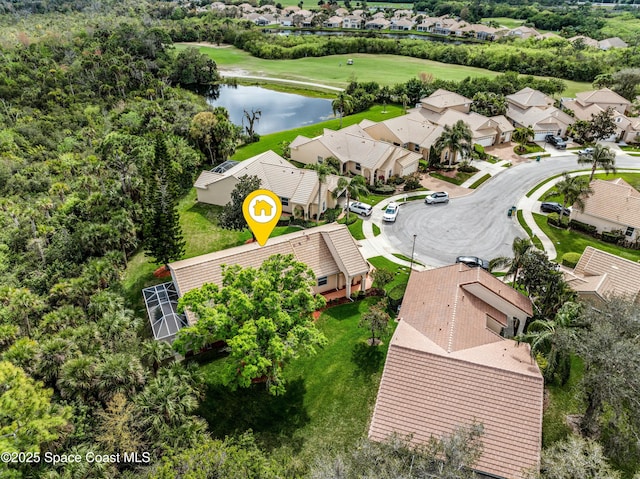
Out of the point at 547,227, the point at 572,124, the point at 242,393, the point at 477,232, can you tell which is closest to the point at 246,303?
the point at 242,393

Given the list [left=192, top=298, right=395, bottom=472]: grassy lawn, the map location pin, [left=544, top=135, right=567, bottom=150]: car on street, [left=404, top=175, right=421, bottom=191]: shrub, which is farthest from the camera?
[left=544, top=135, right=567, bottom=150]: car on street

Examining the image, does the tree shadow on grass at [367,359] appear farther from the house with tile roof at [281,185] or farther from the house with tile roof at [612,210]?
the house with tile roof at [612,210]

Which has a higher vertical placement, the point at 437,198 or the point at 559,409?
the point at 559,409

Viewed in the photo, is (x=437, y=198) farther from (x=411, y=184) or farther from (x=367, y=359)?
(x=367, y=359)

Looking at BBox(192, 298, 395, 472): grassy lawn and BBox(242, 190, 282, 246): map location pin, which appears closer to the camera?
BBox(192, 298, 395, 472): grassy lawn

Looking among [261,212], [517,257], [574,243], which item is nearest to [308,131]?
[261,212]

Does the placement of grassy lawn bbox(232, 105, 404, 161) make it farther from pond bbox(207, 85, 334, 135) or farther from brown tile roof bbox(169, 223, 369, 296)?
brown tile roof bbox(169, 223, 369, 296)

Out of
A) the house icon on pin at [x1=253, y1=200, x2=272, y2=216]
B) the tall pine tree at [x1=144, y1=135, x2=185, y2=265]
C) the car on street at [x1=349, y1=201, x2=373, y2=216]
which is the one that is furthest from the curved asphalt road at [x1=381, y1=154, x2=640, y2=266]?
the tall pine tree at [x1=144, y1=135, x2=185, y2=265]

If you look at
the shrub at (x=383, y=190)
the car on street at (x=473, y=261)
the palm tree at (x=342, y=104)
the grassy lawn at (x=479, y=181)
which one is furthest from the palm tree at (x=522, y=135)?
the car on street at (x=473, y=261)
